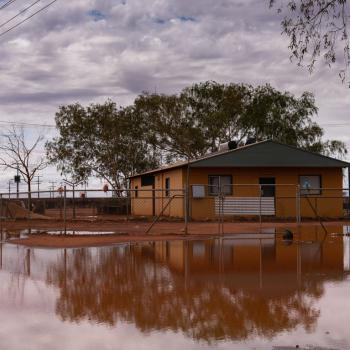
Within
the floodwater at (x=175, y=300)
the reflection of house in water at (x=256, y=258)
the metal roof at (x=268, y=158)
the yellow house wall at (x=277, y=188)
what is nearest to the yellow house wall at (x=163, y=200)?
the yellow house wall at (x=277, y=188)

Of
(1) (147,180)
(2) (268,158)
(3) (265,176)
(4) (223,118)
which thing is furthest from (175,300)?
(4) (223,118)

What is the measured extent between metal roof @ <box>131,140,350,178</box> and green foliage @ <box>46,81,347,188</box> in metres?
22.8

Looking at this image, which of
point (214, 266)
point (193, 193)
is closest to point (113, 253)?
point (214, 266)

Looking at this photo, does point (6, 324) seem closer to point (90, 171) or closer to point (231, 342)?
point (231, 342)

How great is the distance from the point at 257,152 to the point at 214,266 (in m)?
22.1

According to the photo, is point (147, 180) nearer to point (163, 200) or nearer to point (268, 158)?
point (163, 200)

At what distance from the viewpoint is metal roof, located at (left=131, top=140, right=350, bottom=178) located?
35219mm

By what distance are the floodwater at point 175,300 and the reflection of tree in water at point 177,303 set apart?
15 mm

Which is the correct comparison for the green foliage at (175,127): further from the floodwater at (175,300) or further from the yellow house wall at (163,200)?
the floodwater at (175,300)

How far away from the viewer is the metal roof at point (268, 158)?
1387 inches

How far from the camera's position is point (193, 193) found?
114 ft

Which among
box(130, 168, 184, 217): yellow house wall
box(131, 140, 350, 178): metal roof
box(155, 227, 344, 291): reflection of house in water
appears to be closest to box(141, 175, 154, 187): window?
box(130, 168, 184, 217): yellow house wall

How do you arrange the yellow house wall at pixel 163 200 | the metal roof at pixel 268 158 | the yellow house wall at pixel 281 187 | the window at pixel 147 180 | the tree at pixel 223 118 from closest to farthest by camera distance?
the metal roof at pixel 268 158 < the yellow house wall at pixel 281 187 < the yellow house wall at pixel 163 200 < the window at pixel 147 180 < the tree at pixel 223 118

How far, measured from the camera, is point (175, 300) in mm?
9703
